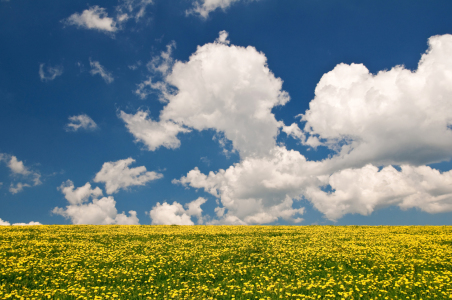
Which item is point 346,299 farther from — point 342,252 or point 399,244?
point 399,244

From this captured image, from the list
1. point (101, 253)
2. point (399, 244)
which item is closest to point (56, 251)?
point (101, 253)

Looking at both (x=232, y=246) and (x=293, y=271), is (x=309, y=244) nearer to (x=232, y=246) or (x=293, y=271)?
(x=232, y=246)

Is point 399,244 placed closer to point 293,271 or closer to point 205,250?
point 293,271

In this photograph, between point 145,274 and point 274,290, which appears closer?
point 274,290

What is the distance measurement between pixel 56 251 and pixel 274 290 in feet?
57.5

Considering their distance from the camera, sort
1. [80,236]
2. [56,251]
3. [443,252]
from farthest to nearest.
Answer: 1. [80,236]
2. [56,251]
3. [443,252]

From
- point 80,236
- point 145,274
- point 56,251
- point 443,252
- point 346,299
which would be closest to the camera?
point 346,299

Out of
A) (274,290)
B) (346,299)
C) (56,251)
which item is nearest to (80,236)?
(56,251)

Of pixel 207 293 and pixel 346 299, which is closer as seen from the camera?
pixel 346 299

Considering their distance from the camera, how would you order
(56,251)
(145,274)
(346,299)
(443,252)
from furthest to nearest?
(56,251) < (443,252) < (145,274) < (346,299)

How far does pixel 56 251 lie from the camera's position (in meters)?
20.7

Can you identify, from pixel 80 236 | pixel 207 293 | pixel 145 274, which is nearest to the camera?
pixel 207 293

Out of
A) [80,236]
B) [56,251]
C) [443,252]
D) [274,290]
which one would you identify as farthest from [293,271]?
[80,236]

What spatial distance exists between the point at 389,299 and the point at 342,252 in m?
8.56
